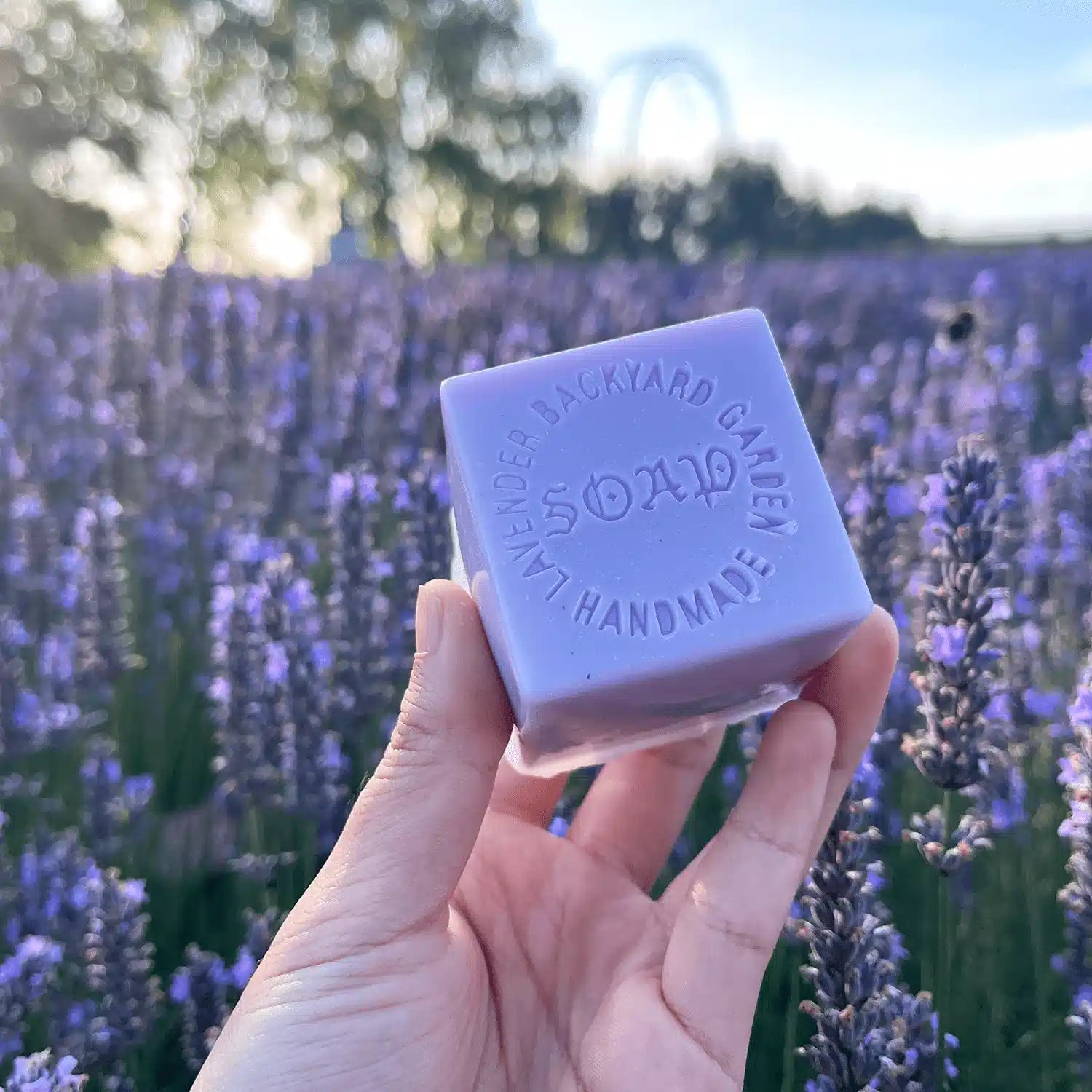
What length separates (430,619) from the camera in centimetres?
116

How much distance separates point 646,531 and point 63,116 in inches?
1004

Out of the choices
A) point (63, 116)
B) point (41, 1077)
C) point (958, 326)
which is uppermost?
point (63, 116)

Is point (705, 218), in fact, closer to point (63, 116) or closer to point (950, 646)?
point (950, 646)

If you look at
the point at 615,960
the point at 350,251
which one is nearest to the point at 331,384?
the point at 615,960

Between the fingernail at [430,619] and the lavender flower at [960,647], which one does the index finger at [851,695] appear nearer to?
the lavender flower at [960,647]

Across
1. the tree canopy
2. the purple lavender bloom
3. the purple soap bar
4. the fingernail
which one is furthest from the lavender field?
the tree canopy

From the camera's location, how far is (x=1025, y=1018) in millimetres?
2051

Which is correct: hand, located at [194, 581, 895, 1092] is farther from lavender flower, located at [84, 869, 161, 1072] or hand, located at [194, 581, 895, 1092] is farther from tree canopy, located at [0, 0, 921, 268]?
tree canopy, located at [0, 0, 921, 268]

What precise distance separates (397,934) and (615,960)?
367mm

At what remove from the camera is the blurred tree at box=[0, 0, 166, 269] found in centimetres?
2147

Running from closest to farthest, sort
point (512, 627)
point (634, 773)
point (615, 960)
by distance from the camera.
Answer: point (512, 627)
point (615, 960)
point (634, 773)

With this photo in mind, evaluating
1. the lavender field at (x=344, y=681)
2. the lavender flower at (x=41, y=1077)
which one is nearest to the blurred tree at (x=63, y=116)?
the lavender field at (x=344, y=681)

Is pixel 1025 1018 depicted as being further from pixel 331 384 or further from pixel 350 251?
pixel 350 251

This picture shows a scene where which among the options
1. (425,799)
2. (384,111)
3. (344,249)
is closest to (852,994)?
(425,799)
